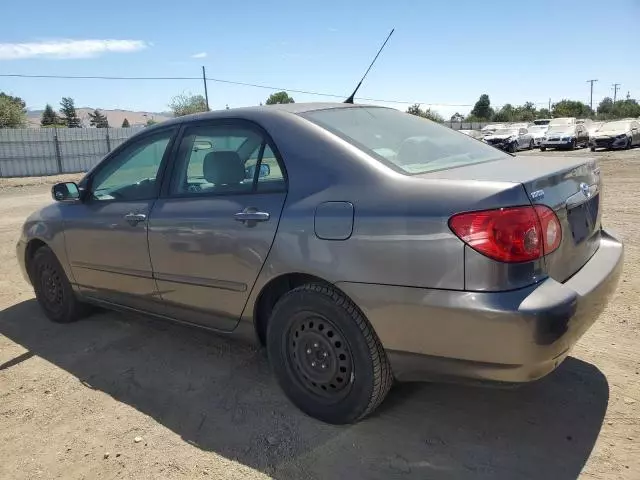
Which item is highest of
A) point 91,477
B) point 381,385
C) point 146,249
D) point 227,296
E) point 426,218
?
point 426,218

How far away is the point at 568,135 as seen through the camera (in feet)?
94.1

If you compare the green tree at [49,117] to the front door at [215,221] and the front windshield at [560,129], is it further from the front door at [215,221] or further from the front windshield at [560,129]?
the front door at [215,221]

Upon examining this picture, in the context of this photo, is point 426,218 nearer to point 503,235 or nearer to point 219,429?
point 503,235

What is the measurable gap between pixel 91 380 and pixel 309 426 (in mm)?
1620

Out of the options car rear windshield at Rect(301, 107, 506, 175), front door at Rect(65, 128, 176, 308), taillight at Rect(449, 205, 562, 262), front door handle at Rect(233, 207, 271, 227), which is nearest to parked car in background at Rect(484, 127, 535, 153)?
car rear windshield at Rect(301, 107, 506, 175)

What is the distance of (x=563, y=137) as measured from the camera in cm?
2875

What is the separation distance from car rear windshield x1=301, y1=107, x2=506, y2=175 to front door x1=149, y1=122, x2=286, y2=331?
43 cm

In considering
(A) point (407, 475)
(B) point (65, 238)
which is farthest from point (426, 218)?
(B) point (65, 238)

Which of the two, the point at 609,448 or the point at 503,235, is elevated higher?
the point at 503,235

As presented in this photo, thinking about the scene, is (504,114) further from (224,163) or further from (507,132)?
(224,163)

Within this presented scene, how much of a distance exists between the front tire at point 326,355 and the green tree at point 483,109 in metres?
86.4

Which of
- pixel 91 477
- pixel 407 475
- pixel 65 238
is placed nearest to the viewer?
pixel 407 475

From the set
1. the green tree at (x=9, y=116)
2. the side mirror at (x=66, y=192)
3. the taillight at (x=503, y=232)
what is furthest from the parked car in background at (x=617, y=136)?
the green tree at (x=9, y=116)

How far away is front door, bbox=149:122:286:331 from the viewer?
2887mm
